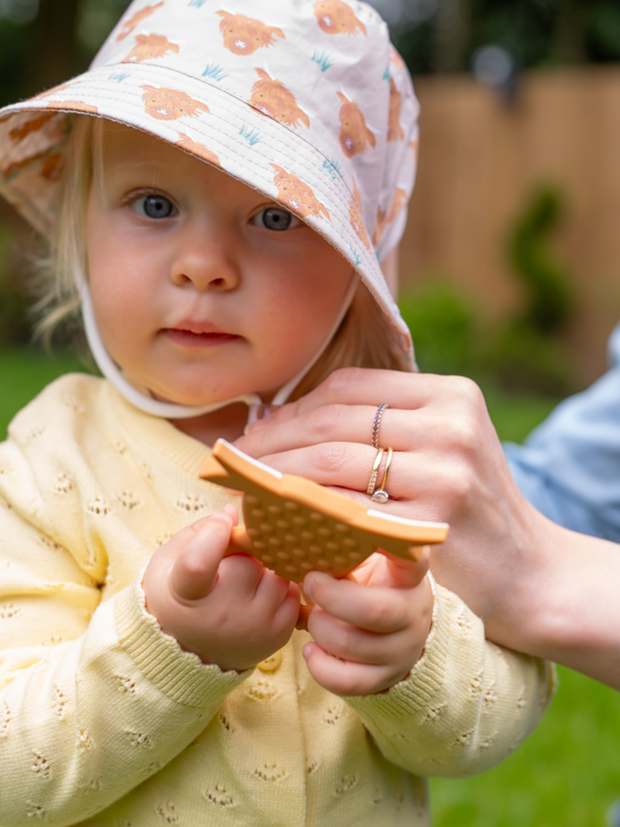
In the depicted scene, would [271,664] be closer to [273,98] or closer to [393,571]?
[393,571]

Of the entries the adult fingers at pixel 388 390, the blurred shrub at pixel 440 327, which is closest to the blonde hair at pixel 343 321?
the adult fingers at pixel 388 390

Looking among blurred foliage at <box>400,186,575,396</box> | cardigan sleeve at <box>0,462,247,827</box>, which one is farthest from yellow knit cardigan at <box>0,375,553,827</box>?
blurred foliage at <box>400,186,575,396</box>

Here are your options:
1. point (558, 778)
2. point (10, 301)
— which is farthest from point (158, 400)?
point (10, 301)

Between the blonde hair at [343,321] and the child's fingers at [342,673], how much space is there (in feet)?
1.61

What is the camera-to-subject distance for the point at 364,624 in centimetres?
81

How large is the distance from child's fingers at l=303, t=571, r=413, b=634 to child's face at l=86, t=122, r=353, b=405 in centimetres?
36

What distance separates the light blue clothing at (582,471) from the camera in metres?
1.71

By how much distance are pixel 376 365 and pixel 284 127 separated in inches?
15.6

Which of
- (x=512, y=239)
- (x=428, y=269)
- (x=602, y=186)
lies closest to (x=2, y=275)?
(x=428, y=269)

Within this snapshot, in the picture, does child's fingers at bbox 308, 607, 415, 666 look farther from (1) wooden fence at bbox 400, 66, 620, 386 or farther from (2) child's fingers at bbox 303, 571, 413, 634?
(1) wooden fence at bbox 400, 66, 620, 386

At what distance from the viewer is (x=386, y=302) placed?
108cm

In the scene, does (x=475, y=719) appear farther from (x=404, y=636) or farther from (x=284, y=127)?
(x=284, y=127)

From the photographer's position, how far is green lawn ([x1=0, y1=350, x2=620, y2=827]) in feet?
7.16

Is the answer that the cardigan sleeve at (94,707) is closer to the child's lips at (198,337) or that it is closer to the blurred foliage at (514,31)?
the child's lips at (198,337)
